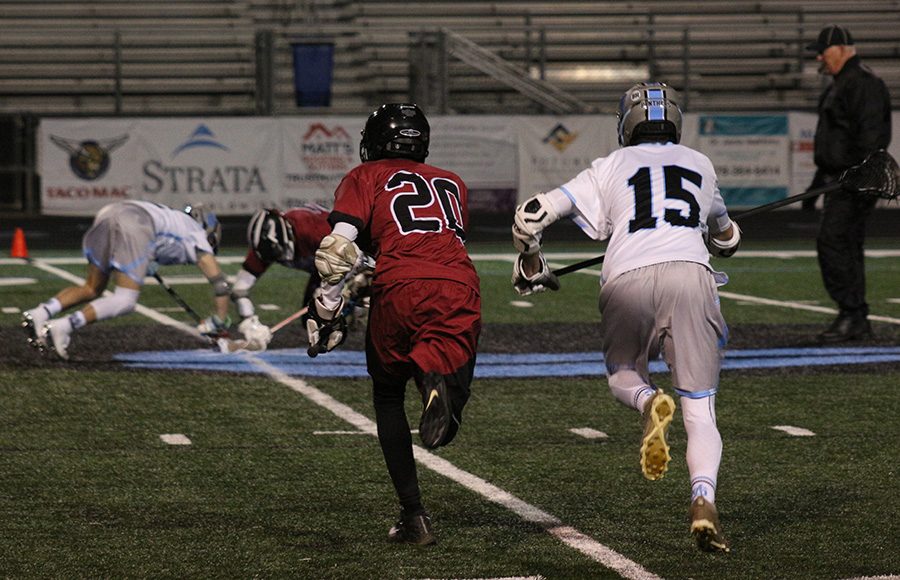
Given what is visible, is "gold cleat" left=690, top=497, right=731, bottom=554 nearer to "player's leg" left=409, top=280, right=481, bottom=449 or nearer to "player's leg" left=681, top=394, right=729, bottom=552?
"player's leg" left=681, top=394, right=729, bottom=552

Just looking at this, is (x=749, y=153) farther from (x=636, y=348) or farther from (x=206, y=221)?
(x=636, y=348)

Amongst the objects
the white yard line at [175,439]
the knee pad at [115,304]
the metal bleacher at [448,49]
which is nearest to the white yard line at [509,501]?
the white yard line at [175,439]

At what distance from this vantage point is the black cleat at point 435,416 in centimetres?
511

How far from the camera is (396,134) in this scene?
564cm

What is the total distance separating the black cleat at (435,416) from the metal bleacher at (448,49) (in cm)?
1905

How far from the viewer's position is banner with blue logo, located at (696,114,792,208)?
75.3 feet

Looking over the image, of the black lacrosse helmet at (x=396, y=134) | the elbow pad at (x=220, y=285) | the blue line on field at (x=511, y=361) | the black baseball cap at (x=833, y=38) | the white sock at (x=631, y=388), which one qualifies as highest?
the black baseball cap at (x=833, y=38)

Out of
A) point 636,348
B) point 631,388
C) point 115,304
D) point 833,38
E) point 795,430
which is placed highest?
point 833,38

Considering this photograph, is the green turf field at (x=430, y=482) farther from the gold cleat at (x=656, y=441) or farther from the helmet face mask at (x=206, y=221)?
the helmet face mask at (x=206, y=221)

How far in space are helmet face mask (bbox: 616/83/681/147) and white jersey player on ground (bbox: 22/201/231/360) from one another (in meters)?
4.96

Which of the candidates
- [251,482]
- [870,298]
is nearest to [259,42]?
[870,298]

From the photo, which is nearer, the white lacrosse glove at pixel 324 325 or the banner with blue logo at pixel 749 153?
the white lacrosse glove at pixel 324 325

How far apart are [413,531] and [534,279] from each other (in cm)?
95

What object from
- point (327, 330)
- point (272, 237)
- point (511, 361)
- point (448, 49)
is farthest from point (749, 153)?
point (327, 330)
